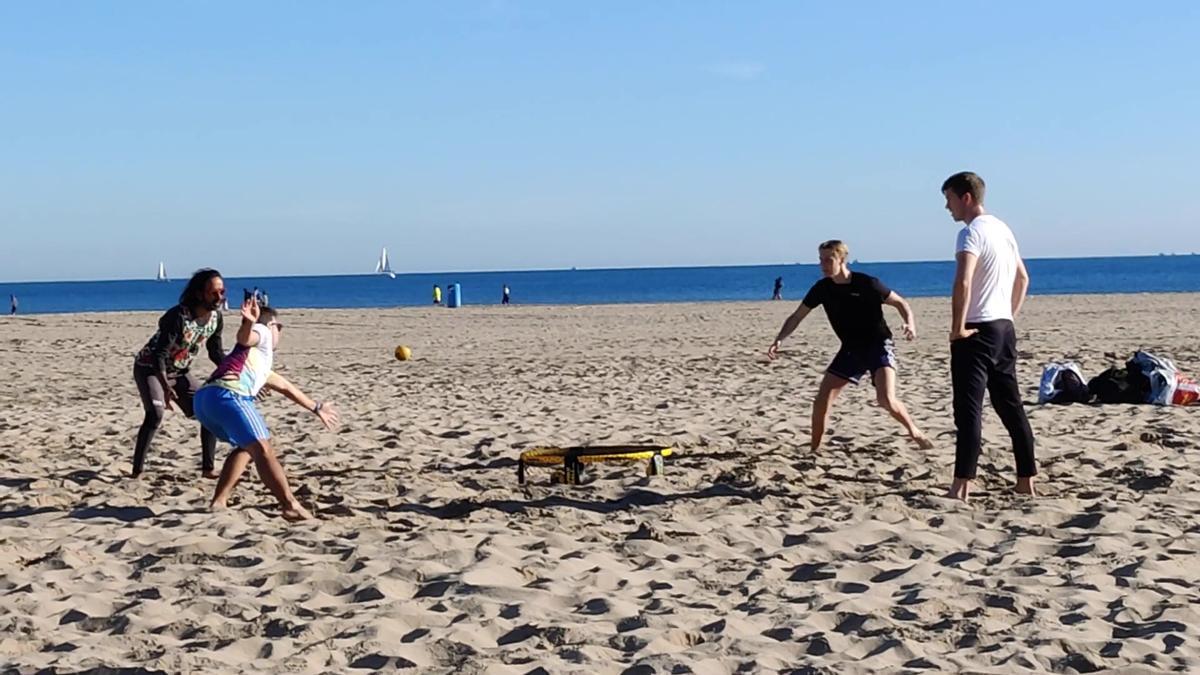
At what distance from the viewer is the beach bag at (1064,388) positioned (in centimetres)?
1091

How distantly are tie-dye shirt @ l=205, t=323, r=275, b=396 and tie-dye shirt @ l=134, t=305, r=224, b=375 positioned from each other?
1.08m

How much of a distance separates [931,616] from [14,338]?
83.7 feet

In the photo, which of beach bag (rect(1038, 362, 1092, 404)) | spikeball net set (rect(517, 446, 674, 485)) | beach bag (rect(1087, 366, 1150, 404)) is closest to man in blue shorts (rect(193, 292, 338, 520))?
spikeball net set (rect(517, 446, 674, 485))

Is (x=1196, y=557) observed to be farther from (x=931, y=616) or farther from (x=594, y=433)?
(x=594, y=433)

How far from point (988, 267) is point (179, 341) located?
15.0ft

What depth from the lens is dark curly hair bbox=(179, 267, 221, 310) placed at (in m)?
7.65

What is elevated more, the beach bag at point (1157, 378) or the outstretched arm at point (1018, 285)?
the outstretched arm at point (1018, 285)

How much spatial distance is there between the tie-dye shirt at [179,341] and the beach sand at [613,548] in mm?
740

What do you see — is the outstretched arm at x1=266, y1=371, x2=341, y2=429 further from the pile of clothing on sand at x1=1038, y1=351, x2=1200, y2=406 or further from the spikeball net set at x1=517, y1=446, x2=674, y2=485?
the pile of clothing on sand at x1=1038, y1=351, x2=1200, y2=406

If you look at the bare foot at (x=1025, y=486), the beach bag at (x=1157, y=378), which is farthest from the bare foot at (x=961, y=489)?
the beach bag at (x=1157, y=378)

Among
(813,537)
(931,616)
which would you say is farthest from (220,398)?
(931,616)

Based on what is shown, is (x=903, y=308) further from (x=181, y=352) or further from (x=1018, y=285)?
(x=181, y=352)

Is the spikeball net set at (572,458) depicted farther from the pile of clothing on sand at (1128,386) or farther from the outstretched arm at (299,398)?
the pile of clothing on sand at (1128,386)

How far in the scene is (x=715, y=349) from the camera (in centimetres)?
2042
